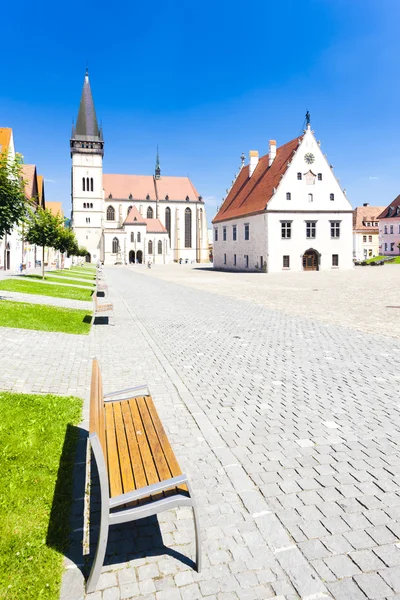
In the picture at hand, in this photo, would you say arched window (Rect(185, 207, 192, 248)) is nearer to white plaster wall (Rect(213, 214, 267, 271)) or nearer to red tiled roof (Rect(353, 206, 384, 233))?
red tiled roof (Rect(353, 206, 384, 233))

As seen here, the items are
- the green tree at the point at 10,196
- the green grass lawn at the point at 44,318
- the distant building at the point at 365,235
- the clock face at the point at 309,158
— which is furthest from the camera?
the distant building at the point at 365,235

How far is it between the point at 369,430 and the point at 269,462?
157 centimetres

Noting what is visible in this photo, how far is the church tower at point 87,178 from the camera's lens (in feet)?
285

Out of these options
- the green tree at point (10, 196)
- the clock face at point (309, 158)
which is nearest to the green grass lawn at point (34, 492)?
the green tree at point (10, 196)

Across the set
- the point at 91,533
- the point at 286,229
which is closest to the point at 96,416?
the point at 91,533

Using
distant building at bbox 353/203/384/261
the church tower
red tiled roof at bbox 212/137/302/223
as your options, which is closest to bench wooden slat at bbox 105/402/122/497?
red tiled roof at bbox 212/137/302/223

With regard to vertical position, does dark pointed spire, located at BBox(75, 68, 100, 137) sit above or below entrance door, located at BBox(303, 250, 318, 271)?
above

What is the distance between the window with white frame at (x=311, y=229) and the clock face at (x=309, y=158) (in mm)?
6884

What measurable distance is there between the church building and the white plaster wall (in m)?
31.3

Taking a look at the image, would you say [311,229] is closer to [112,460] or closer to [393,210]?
[393,210]

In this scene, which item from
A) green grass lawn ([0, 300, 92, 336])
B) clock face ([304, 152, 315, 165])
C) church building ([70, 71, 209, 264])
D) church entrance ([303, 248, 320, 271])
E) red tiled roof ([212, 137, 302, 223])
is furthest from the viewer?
church building ([70, 71, 209, 264])

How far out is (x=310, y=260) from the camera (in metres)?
52.7

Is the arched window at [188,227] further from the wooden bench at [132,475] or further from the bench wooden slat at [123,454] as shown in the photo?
the wooden bench at [132,475]

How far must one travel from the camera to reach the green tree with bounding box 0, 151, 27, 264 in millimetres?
14625
